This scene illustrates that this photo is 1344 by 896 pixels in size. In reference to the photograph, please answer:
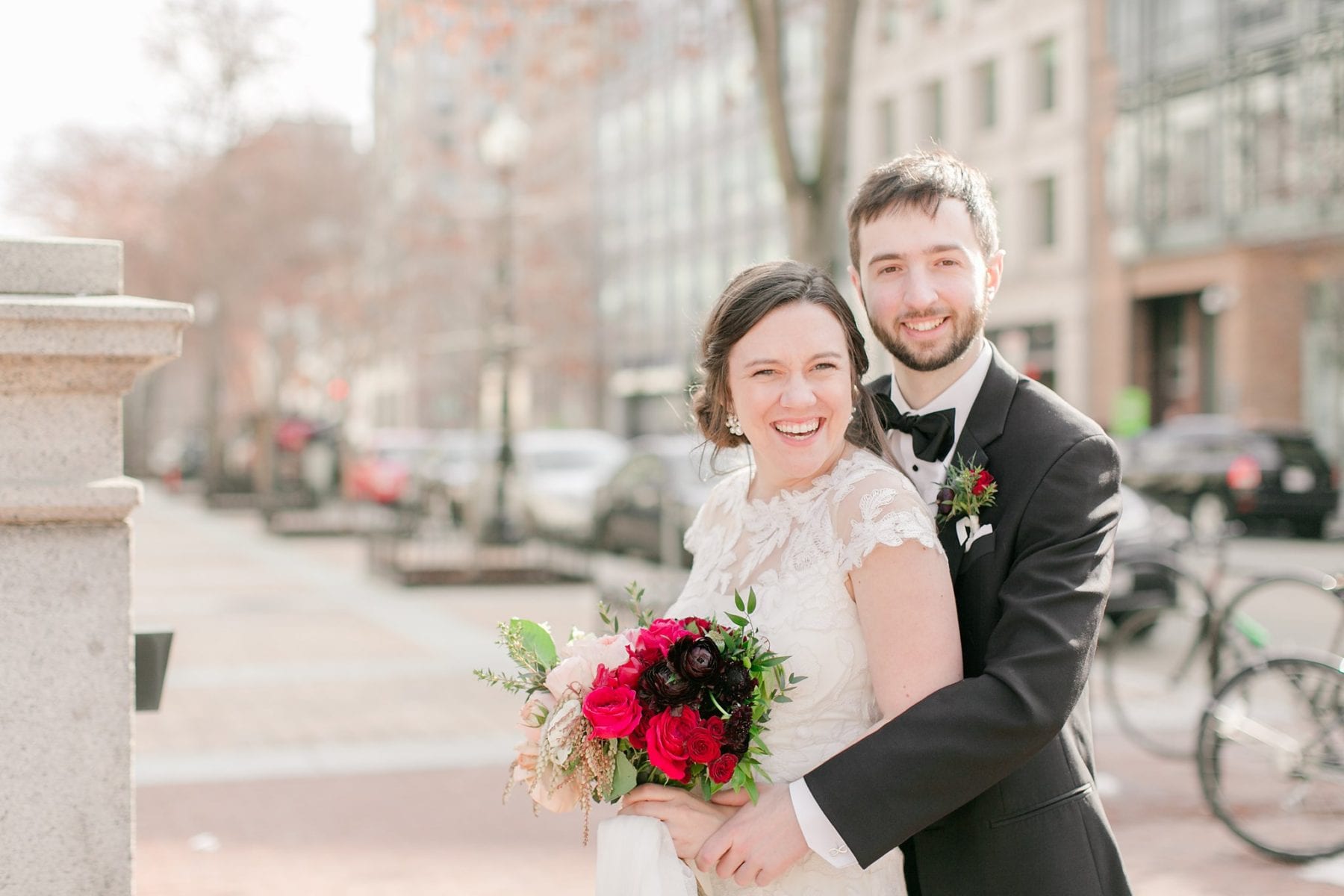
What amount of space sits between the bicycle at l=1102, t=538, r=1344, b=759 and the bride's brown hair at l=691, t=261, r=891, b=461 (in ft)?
14.2

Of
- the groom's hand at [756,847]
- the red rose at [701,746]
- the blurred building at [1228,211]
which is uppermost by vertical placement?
the blurred building at [1228,211]

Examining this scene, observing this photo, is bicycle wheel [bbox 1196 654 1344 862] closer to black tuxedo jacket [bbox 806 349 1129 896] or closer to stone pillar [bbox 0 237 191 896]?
black tuxedo jacket [bbox 806 349 1129 896]

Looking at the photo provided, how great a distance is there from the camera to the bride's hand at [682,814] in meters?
2.50

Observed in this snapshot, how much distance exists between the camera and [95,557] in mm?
2621

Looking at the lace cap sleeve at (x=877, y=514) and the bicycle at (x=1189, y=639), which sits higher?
the lace cap sleeve at (x=877, y=514)

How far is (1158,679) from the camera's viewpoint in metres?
8.30

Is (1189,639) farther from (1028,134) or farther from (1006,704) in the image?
(1028,134)

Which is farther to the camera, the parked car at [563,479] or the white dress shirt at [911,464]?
the parked car at [563,479]

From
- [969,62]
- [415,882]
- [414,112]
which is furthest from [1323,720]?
[414,112]

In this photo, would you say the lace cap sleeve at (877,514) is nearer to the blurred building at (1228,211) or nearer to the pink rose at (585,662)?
the pink rose at (585,662)

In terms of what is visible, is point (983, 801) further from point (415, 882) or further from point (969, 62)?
point (969, 62)

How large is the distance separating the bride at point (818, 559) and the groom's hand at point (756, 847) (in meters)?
0.03

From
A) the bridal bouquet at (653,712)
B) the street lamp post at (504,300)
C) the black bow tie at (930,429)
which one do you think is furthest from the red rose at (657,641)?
the street lamp post at (504,300)

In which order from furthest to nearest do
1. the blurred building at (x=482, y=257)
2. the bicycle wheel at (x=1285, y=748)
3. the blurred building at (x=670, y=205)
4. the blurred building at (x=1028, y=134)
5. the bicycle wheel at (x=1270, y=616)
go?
the blurred building at (x=670, y=205) → the blurred building at (x=482, y=257) → the blurred building at (x=1028, y=134) → the bicycle wheel at (x=1270, y=616) → the bicycle wheel at (x=1285, y=748)
